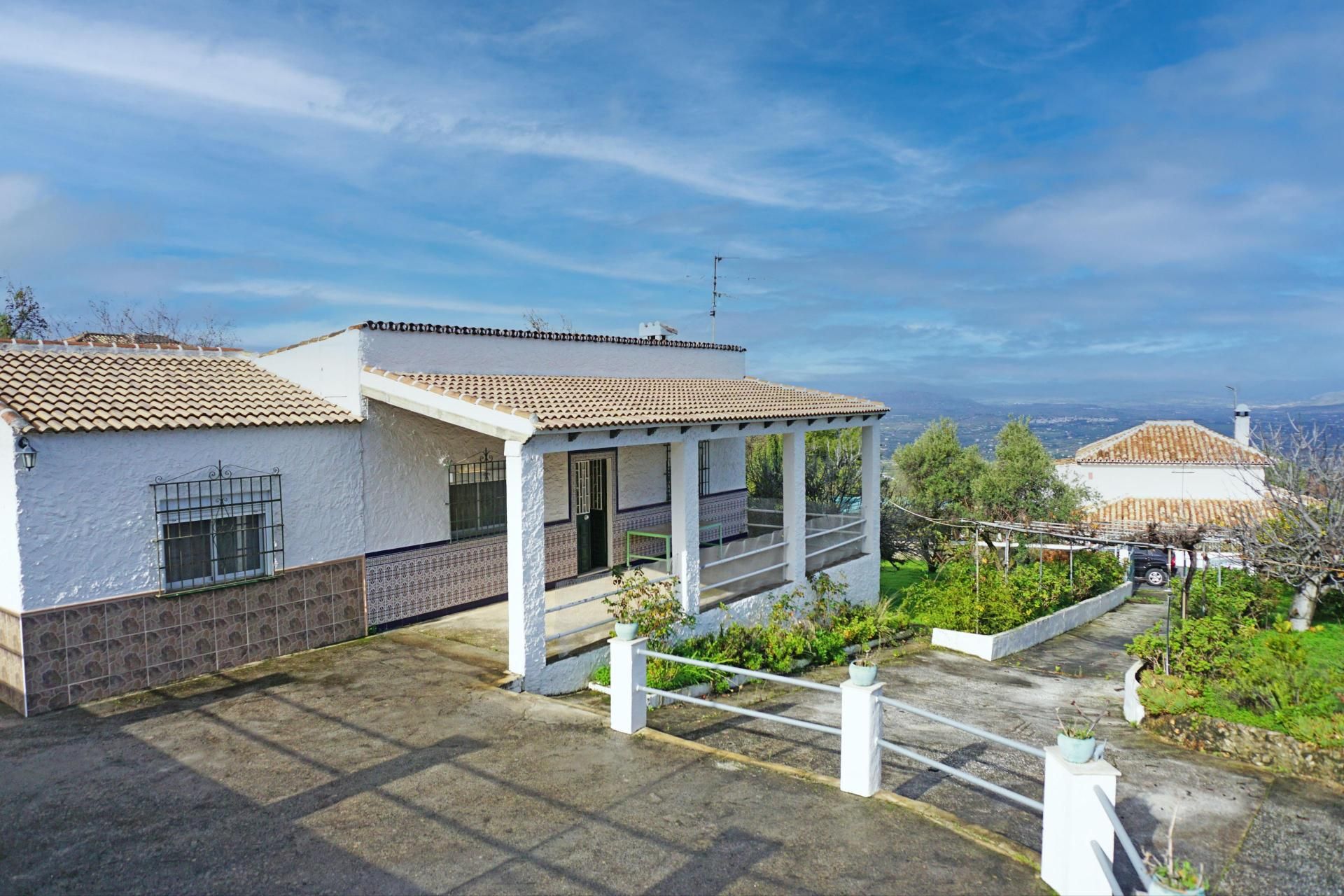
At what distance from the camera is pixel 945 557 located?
75.5 feet

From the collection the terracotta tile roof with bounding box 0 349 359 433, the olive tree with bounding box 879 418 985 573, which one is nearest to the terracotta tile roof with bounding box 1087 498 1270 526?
the olive tree with bounding box 879 418 985 573

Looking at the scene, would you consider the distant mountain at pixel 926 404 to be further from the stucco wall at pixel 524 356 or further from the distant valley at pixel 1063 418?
the stucco wall at pixel 524 356

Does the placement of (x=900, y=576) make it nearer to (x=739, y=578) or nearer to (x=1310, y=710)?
(x=739, y=578)

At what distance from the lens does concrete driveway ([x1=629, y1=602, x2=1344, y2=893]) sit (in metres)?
6.12

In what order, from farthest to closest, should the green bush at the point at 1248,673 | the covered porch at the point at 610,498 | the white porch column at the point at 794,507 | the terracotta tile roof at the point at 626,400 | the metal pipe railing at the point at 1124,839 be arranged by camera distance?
1. the white porch column at the point at 794,507
2. the terracotta tile roof at the point at 626,400
3. the covered porch at the point at 610,498
4. the green bush at the point at 1248,673
5. the metal pipe railing at the point at 1124,839

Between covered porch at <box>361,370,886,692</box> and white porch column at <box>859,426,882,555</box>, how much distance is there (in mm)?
29

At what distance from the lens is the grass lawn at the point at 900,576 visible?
783 inches

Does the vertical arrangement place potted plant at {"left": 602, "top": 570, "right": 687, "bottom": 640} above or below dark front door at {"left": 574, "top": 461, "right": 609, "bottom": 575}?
below

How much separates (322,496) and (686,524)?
15.3 ft

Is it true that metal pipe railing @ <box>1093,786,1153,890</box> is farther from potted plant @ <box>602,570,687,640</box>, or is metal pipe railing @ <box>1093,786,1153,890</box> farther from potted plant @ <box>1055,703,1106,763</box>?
potted plant @ <box>602,570,687,640</box>

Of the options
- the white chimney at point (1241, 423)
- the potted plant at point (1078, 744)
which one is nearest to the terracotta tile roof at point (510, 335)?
the potted plant at point (1078, 744)

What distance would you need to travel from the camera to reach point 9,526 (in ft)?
25.0

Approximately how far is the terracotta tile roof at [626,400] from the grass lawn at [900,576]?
564cm

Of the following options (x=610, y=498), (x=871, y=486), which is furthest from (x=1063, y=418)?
(x=610, y=498)
